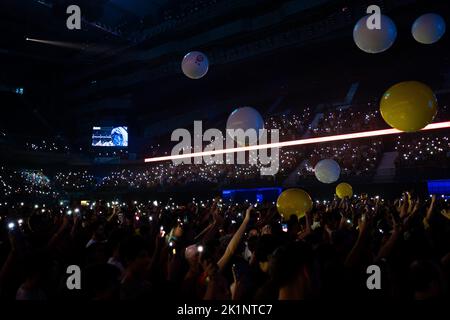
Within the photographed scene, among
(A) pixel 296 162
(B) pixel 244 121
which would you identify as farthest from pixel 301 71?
(B) pixel 244 121

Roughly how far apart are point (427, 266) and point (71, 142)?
28.8 m

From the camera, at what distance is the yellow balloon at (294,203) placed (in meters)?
5.45

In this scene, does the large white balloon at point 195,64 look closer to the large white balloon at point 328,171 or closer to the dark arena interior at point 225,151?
the dark arena interior at point 225,151

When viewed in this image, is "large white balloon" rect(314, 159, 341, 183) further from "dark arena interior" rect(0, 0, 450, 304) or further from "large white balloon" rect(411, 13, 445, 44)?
"large white balloon" rect(411, 13, 445, 44)

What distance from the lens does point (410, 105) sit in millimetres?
4254

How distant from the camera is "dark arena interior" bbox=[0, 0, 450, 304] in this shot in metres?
2.89

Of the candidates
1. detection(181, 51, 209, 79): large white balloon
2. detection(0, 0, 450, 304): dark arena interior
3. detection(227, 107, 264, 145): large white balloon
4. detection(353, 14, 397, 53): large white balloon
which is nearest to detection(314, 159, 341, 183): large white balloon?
detection(0, 0, 450, 304): dark arena interior

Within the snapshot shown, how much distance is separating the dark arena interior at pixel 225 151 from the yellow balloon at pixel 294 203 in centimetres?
3

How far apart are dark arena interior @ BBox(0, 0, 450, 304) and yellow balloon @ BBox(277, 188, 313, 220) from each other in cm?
3

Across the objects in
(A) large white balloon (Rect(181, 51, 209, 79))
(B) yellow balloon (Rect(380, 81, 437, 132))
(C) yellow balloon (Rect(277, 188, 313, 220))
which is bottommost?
(C) yellow balloon (Rect(277, 188, 313, 220))

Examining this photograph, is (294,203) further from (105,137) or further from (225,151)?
(105,137)

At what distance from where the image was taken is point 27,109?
88.4 ft

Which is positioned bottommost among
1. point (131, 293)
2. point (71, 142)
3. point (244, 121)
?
point (131, 293)

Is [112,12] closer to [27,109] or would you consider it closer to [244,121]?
[27,109]
